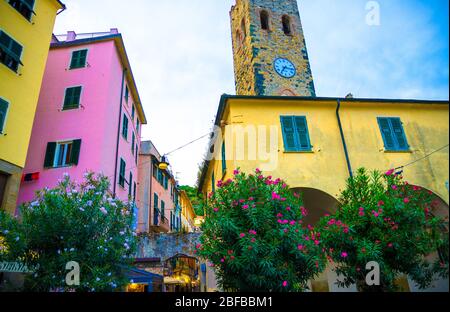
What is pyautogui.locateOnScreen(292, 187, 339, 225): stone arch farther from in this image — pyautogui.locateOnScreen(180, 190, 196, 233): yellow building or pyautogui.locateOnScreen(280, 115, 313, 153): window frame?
pyautogui.locateOnScreen(180, 190, 196, 233): yellow building

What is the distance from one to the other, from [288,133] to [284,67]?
27.3 ft

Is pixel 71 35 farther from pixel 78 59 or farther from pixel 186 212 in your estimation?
pixel 186 212

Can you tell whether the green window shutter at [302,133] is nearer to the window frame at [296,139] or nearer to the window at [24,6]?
the window frame at [296,139]

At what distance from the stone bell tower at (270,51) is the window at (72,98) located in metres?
8.59

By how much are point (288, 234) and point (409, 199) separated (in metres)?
3.45

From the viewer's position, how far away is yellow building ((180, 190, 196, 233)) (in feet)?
110

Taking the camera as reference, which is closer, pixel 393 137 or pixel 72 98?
pixel 393 137

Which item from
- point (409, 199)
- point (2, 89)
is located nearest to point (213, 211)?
point (409, 199)

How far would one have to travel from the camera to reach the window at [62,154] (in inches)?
493

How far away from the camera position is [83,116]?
13.4 meters

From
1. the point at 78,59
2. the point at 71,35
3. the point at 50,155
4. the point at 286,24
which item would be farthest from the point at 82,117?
the point at 286,24

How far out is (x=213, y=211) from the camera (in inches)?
312

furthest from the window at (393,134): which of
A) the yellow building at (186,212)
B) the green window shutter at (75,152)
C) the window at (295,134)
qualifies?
the yellow building at (186,212)

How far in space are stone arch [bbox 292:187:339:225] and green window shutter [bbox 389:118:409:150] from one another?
3041 mm
